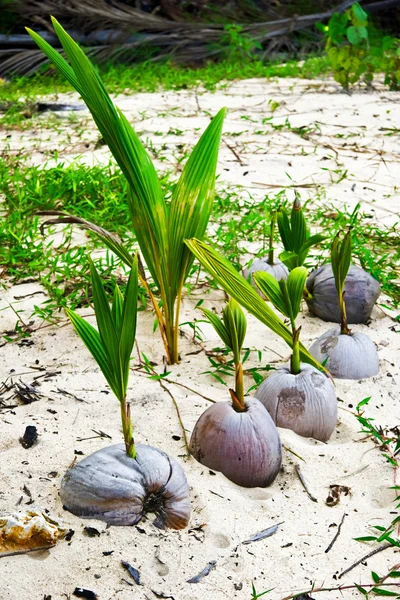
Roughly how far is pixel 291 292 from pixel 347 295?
484 mm

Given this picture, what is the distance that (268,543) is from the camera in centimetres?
114

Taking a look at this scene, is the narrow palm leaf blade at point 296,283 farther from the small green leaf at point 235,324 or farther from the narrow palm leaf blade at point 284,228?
the narrow palm leaf blade at point 284,228

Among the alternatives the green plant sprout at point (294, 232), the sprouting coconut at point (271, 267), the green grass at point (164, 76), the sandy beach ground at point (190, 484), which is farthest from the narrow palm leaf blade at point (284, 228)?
the green grass at point (164, 76)

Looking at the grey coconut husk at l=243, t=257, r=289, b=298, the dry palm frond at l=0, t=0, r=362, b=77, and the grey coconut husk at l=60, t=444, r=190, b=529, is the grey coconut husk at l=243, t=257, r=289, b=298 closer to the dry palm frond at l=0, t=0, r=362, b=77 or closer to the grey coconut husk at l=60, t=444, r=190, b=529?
the grey coconut husk at l=60, t=444, r=190, b=529

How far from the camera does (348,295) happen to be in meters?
1.85

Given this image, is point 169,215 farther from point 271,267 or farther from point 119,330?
point 119,330

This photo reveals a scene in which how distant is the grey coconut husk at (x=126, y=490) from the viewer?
1136 mm

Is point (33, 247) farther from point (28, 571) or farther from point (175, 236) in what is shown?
point (28, 571)

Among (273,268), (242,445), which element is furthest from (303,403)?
(273,268)

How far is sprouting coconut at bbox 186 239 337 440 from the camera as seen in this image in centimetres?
136

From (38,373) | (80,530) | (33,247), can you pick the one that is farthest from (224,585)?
(33,247)

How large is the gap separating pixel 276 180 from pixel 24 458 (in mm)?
1961

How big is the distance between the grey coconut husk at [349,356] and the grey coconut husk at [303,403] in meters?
0.19

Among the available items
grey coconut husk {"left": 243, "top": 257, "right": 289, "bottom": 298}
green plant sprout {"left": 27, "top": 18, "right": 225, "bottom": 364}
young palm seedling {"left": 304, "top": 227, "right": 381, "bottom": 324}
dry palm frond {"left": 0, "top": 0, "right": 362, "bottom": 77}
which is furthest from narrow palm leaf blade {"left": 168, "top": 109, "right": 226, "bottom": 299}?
dry palm frond {"left": 0, "top": 0, "right": 362, "bottom": 77}
